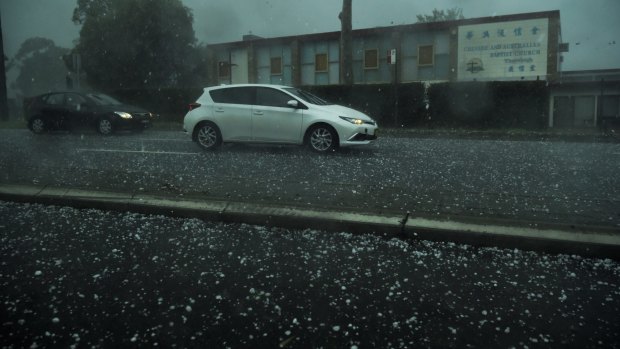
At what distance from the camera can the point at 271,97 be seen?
383 inches

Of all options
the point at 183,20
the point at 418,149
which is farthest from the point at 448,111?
the point at 183,20

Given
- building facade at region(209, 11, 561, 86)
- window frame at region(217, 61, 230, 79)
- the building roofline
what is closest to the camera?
the building roofline

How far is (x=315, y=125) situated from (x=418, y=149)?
246 cm

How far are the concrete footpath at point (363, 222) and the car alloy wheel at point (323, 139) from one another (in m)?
4.81

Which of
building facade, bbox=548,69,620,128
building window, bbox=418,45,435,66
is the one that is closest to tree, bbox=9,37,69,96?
building window, bbox=418,45,435,66

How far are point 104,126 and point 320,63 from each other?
21.7 meters

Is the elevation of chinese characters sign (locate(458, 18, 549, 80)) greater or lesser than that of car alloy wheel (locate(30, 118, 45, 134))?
greater

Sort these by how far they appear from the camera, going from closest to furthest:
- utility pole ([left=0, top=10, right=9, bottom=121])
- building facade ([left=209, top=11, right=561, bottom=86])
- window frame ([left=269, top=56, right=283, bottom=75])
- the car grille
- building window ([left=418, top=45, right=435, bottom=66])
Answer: the car grille
utility pole ([left=0, top=10, right=9, bottom=121])
building facade ([left=209, top=11, right=561, bottom=86])
building window ([left=418, top=45, right=435, bottom=66])
window frame ([left=269, top=56, right=283, bottom=75])

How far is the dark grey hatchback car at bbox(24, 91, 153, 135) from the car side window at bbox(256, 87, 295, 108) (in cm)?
692

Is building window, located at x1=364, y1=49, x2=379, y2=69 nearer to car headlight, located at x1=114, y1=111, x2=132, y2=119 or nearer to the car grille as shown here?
the car grille

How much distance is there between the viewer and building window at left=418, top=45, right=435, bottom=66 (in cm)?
3062

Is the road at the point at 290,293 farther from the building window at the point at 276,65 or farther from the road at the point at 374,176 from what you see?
the building window at the point at 276,65

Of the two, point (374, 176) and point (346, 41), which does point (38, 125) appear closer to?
point (346, 41)

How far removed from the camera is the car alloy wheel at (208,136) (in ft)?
32.8
